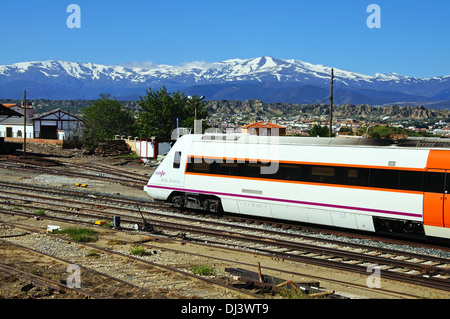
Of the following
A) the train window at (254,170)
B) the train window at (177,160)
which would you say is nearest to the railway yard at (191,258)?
the train window at (254,170)

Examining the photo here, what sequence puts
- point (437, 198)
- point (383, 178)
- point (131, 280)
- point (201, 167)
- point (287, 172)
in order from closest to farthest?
1. point (131, 280)
2. point (437, 198)
3. point (383, 178)
4. point (287, 172)
5. point (201, 167)

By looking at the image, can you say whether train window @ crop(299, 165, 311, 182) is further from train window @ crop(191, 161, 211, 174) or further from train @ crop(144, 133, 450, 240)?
train window @ crop(191, 161, 211, 174)

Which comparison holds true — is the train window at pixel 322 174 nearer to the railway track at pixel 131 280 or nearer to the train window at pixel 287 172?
the train window at pixel 287 172

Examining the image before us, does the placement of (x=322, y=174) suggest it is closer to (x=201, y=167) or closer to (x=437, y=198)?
(x=437, y=198)

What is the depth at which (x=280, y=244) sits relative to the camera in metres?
15.6

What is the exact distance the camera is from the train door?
1485cm

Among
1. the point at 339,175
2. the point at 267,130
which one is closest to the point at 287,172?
the point at 339,175

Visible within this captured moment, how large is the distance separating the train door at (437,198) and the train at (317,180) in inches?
1.1

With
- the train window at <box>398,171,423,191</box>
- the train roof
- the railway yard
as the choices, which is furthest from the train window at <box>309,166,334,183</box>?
the train window at <box>398,171,423,191</box>

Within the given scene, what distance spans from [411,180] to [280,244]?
479 centimetres
